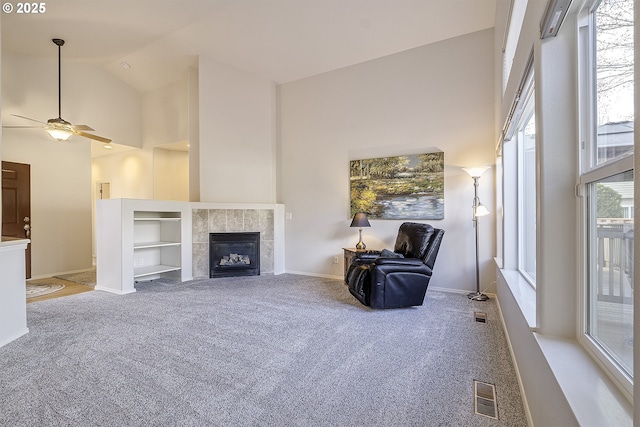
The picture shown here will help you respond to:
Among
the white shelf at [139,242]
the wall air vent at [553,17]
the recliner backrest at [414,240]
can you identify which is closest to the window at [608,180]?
the wall air vent at [553,17]

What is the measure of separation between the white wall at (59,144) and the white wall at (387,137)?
344 cm

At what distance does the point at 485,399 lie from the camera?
6.14 ft

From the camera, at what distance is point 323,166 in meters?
5.54

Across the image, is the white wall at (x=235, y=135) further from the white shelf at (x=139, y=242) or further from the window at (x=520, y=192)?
the window at (x=520, y=192)

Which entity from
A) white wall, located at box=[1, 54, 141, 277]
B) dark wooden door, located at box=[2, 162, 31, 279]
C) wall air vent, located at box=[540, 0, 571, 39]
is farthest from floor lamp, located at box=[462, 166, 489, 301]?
dark wooden door, located at box=[2, 162, 31, 279]

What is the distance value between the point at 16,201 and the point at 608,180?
23.9 ft

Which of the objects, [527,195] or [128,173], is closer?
[527,195]

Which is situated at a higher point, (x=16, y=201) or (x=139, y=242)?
(x=16, y=201)

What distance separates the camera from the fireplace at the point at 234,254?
5426 millimetres

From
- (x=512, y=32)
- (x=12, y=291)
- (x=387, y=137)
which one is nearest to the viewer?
(x=12, y=291)

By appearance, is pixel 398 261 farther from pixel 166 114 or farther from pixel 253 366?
pixel 166 114

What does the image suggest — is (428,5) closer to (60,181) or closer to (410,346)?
(410,346)

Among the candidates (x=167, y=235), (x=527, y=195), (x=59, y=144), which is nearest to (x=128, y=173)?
(x=59, y=144)

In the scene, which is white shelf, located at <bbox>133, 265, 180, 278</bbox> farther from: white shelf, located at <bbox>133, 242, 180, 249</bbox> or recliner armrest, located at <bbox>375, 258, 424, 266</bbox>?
recliner armrest, located at <bbox>375, 258, 424, 266</bbox>
